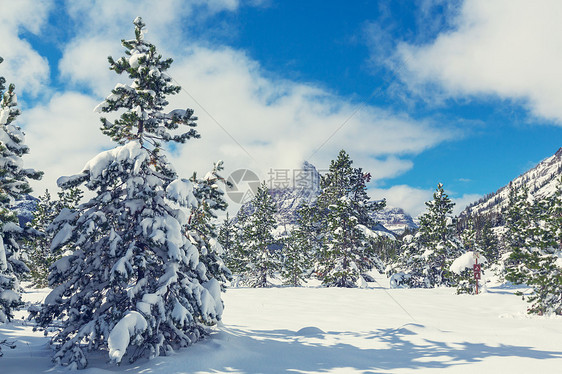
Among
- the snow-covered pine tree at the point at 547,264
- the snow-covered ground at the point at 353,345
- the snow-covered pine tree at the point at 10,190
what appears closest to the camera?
the snow-covered ground at the point at 353,345

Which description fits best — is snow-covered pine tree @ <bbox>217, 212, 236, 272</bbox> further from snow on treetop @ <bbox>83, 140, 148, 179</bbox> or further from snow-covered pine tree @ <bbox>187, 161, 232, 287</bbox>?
snow on treetop @ <bbox>83, 140, 148, 179</bbox>

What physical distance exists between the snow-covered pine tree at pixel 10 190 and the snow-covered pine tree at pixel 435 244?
27522mm

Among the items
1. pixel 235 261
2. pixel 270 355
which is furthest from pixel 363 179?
pixel 270 355

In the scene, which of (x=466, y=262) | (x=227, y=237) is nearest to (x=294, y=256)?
(x=227, y=237)

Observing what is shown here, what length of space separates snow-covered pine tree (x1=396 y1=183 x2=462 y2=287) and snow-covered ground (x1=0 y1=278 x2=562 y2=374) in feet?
45.0

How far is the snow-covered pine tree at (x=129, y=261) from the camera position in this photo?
24.4 feet

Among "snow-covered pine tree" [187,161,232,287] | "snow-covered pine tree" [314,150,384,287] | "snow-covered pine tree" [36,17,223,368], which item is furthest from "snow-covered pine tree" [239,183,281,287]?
"snow-covered pine tree" [36,17,223,368]

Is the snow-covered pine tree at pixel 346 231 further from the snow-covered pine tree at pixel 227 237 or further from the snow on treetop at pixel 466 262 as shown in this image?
the snow-covered pine tree at pixel 227 237

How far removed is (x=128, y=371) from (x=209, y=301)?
2212 mm

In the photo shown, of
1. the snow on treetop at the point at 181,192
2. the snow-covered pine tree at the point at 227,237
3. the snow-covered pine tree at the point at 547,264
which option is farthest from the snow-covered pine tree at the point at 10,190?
the snow-covered pine tree at the point at 227,237

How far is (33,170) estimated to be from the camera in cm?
926

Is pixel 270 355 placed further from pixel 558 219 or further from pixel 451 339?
pixel 558 219

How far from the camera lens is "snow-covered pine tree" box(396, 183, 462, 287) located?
27.8m

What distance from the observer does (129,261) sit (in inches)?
296
